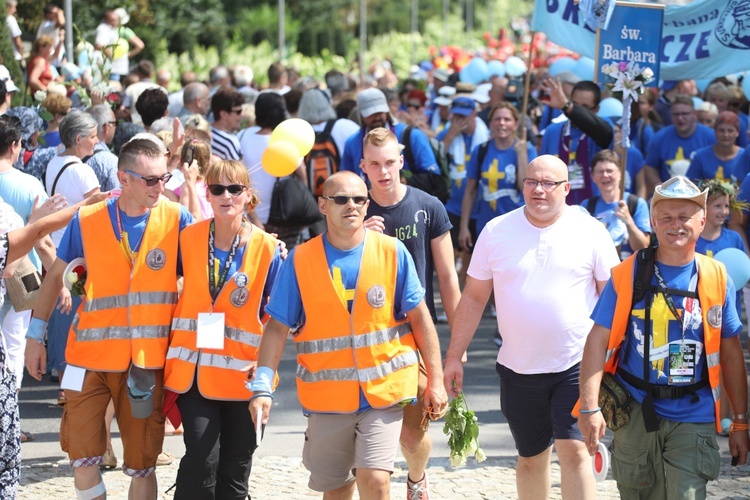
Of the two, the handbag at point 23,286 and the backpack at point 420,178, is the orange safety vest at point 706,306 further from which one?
the backpack at point 420,178

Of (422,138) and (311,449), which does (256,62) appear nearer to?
(422,138)

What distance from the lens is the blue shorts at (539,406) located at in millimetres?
5766

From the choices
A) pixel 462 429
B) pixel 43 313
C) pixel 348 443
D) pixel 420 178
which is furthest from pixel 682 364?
pixel 420 178

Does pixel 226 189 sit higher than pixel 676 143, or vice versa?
pixel 676 143

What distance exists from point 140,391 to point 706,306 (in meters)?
2.68

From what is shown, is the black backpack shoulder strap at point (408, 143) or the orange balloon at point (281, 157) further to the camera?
the black backpack shoulder strap at point (408, 143)

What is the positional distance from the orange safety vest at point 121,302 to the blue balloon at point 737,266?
12.0 ft

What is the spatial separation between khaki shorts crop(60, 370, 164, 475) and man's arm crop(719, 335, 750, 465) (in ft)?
8.79

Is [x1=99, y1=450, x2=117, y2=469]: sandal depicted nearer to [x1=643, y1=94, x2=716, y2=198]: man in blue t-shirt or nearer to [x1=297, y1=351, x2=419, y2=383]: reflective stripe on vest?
[x1=297, y1=351, x2=419, y2=383]: reflective stripe on vest

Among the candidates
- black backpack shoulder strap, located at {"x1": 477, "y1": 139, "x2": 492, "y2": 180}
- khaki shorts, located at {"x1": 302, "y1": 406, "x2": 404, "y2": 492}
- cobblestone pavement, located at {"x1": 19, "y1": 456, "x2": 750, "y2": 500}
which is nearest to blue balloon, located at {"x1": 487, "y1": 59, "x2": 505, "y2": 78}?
black backpack shoulder strap, located at {"x1": 477, "y1": 139, "x2": 492, "y2": 180}

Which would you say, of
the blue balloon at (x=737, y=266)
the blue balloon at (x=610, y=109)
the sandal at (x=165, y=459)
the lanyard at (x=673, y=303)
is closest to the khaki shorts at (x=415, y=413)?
→ the lanyard at (x=673, y=303)

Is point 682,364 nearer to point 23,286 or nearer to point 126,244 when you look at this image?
point 126,244

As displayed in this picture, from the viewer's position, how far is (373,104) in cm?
932

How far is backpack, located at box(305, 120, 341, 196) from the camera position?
10852 millimetres
